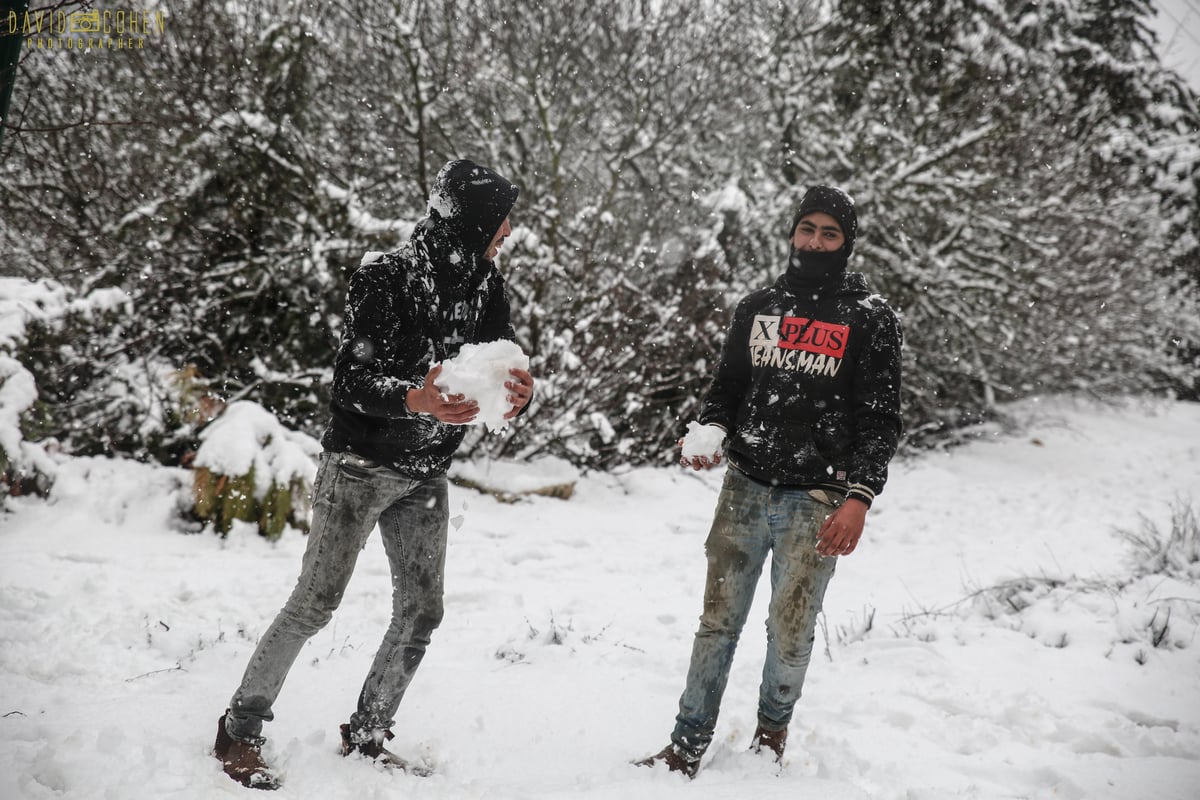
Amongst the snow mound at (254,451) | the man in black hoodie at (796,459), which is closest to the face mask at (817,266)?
the man in black hoodie at (796,459)

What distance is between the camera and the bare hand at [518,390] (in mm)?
2193

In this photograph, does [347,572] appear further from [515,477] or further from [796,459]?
[515,477]

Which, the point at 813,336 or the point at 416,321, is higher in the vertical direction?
the point at 813,336

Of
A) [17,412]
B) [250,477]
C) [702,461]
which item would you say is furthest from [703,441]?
[17,412]

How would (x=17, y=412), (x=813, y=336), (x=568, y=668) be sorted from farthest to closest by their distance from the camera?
(x=17, y=412) → (x=568, y=668) → (x=813, y=336)

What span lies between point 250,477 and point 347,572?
11.3ft

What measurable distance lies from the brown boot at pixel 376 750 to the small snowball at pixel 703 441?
4.76ft

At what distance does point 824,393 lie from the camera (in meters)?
2.50

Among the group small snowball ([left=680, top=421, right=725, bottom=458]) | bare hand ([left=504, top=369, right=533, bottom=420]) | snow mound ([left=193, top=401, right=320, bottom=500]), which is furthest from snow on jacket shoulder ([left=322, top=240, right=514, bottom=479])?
snow mound ([left=193, top=401, right=320, bottom=500])

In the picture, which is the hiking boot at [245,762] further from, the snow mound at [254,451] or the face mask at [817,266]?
the snow mound at [254,451]

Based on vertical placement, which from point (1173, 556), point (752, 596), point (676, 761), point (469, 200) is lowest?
point (676, 761)

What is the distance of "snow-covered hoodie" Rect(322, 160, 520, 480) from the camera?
2.12m

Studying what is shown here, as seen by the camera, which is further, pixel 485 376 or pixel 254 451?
pixel 254 451

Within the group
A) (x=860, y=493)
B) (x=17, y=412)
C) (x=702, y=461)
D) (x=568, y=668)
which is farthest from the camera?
(x=17, y=412)
